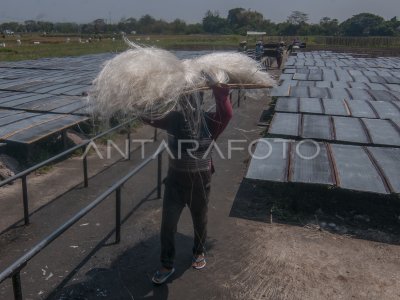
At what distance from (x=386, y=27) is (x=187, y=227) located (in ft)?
220

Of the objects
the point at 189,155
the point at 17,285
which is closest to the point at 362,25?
the point at 189,155

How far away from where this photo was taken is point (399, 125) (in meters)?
7.52

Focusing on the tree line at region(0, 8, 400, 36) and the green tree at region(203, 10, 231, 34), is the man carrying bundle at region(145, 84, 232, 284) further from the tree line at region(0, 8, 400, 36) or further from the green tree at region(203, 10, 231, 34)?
the green tree at region(203, 10, 231, 34)

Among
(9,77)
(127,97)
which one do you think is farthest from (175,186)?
(9,77)

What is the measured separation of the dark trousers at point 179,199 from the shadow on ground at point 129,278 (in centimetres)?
29

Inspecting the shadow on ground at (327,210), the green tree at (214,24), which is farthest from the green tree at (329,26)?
the shadow on ground at (327,210)

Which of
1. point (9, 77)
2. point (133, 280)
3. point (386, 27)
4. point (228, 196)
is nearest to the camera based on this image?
point (133, 280)

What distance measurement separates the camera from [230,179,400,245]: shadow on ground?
15.8 feet

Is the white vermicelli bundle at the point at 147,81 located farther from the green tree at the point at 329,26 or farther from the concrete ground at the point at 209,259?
the green tree at the point at 329,26

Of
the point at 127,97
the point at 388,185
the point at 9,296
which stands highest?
the point at 127,97

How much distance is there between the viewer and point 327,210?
5.21 m

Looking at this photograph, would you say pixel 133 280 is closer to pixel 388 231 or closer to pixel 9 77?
pixel 388 231

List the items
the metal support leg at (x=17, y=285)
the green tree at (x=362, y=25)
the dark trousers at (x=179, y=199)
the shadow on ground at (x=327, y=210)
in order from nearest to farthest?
the metal support leg at (x=17, y=285)
the dark trousers at (x=179, y=199)
the shadow on ground at (x=327, y=210)
the green tree at (x=362, y=25)

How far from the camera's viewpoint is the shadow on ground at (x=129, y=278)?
3.50 m
